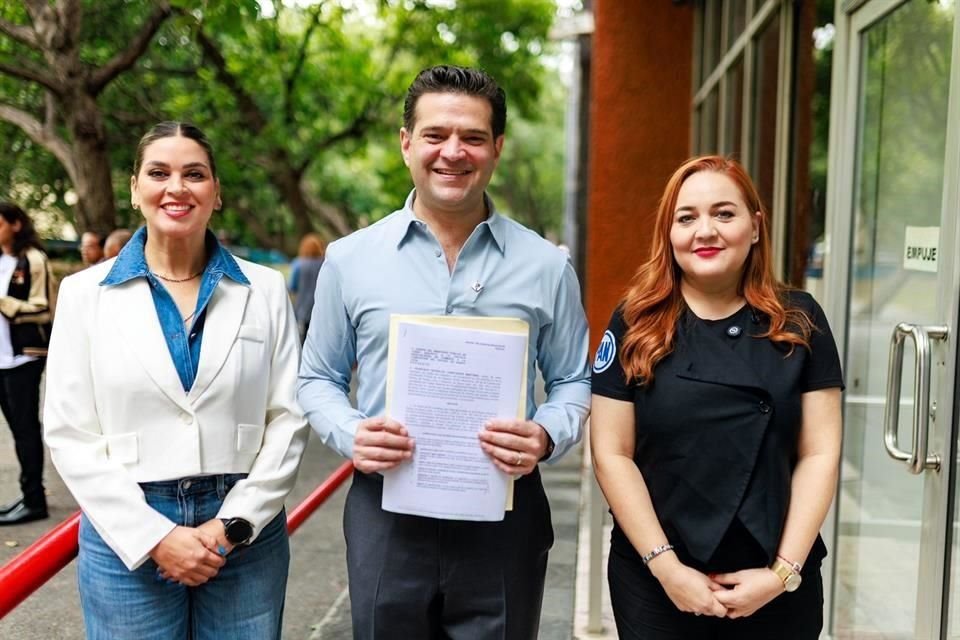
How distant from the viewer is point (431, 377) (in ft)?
6.66

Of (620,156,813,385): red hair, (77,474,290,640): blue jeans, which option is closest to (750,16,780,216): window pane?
(620,156,813,385): red hair

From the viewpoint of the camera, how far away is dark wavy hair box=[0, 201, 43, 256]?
19.9 feet

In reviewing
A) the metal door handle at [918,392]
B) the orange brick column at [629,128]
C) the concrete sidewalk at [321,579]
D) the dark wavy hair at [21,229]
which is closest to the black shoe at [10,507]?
the concrete sidewalk at [321,579]

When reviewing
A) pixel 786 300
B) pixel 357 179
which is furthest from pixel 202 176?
pixel 357 179

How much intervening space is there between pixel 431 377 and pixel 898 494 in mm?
2010

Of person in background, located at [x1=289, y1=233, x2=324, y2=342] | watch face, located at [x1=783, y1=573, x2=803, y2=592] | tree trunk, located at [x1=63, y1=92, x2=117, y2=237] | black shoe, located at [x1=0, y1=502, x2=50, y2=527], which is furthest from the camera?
person in background, located at [x1=289, y1=233, x2=324, y2=342]

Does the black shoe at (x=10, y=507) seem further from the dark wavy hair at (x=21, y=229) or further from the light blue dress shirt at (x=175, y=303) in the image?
the light blue dress shirt at (x=175, y=303)

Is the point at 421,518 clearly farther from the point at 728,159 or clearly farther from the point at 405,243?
the point at 728,159

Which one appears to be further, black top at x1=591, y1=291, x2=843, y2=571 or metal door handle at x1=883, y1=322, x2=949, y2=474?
metal door handle at x1=883, y1=322, x2=949, y2=474

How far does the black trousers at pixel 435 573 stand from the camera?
2168mm

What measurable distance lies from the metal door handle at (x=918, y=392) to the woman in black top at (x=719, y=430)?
593 millimetres

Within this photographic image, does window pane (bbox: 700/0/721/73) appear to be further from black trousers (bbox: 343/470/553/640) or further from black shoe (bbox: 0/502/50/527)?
black trousers (bbox: 343/470/553/640)

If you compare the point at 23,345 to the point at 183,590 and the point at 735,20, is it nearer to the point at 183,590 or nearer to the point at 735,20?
the point at 183,590

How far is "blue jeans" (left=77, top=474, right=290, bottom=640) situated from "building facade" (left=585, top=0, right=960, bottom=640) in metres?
1.83
